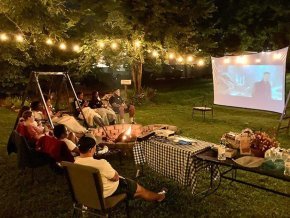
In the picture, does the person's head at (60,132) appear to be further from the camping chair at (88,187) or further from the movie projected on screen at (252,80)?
the movie projected on screen at (252,80)

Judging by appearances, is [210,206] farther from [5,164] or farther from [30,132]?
[5,164]

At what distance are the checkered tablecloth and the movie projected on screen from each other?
3.89m

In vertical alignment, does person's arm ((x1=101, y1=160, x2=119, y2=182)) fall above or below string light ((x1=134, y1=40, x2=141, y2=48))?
below

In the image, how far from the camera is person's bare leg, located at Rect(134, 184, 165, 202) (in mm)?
4539

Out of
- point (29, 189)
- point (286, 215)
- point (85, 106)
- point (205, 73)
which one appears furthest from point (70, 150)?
point (205, 73)

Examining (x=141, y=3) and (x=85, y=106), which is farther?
(x=141, y=3)

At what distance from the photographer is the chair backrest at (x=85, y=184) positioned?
12.0 ft

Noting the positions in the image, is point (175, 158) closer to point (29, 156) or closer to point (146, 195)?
point (146, 195)

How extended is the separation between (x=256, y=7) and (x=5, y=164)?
50.3 feet

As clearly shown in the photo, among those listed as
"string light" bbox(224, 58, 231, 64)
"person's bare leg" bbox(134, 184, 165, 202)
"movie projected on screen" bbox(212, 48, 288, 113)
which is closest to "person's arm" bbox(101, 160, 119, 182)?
"person's bare leg" bbox(134, 184, 165, 202)

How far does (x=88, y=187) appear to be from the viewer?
3.80m

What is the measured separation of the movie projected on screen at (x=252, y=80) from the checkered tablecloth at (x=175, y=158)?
3889mm

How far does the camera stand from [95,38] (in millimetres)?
15133

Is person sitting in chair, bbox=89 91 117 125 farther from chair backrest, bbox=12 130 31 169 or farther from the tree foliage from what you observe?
chair backrest, bbox=12 130 31 169
